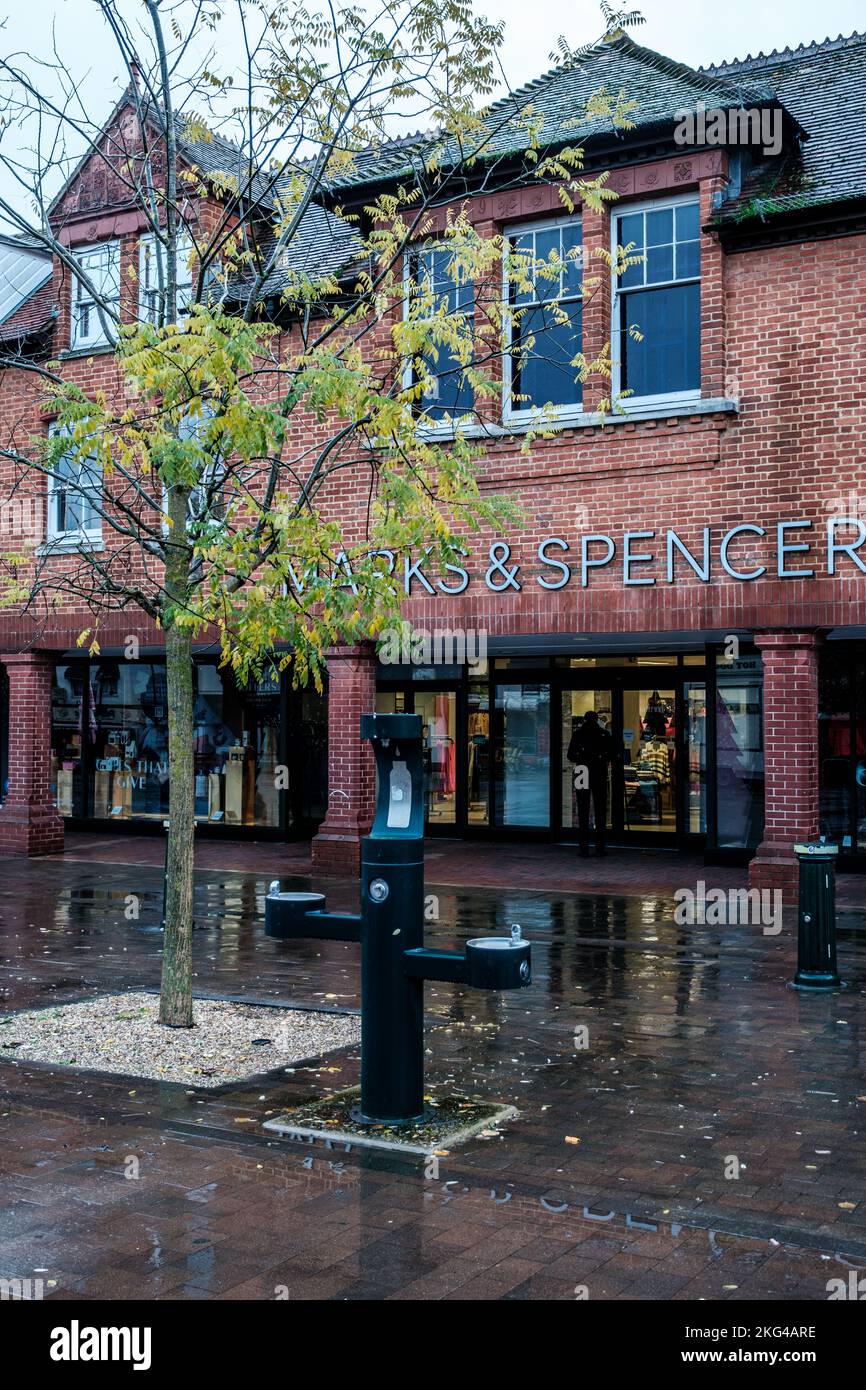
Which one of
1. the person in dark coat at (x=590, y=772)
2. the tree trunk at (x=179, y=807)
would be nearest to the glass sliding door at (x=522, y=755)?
the person in dark coat at (x=590, y=772)

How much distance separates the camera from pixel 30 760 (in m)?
19.2

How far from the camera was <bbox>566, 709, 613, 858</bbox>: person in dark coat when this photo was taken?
1744 centimetres

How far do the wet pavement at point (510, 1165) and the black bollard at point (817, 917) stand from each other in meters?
0.23

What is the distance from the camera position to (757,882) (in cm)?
1385

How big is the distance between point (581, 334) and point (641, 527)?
7.52ft

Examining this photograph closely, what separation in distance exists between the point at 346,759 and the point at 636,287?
21.5ft

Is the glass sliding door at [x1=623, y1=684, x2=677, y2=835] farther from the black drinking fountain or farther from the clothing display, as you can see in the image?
the black drinking fountain

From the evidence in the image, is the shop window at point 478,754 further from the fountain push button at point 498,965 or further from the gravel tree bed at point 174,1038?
the fountain push button at point 498,965

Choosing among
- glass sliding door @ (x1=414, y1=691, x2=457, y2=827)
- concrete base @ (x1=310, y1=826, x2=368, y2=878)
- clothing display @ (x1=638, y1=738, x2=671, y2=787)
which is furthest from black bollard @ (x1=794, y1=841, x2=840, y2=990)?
glass sliding door @ (x1=414, y1=691, x2=457, y2=827)

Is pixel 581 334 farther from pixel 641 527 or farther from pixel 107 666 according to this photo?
pixel 107 666

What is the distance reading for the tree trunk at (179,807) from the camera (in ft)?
25.8

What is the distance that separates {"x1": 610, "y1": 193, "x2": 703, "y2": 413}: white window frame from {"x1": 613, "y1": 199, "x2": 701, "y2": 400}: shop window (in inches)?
0.4
